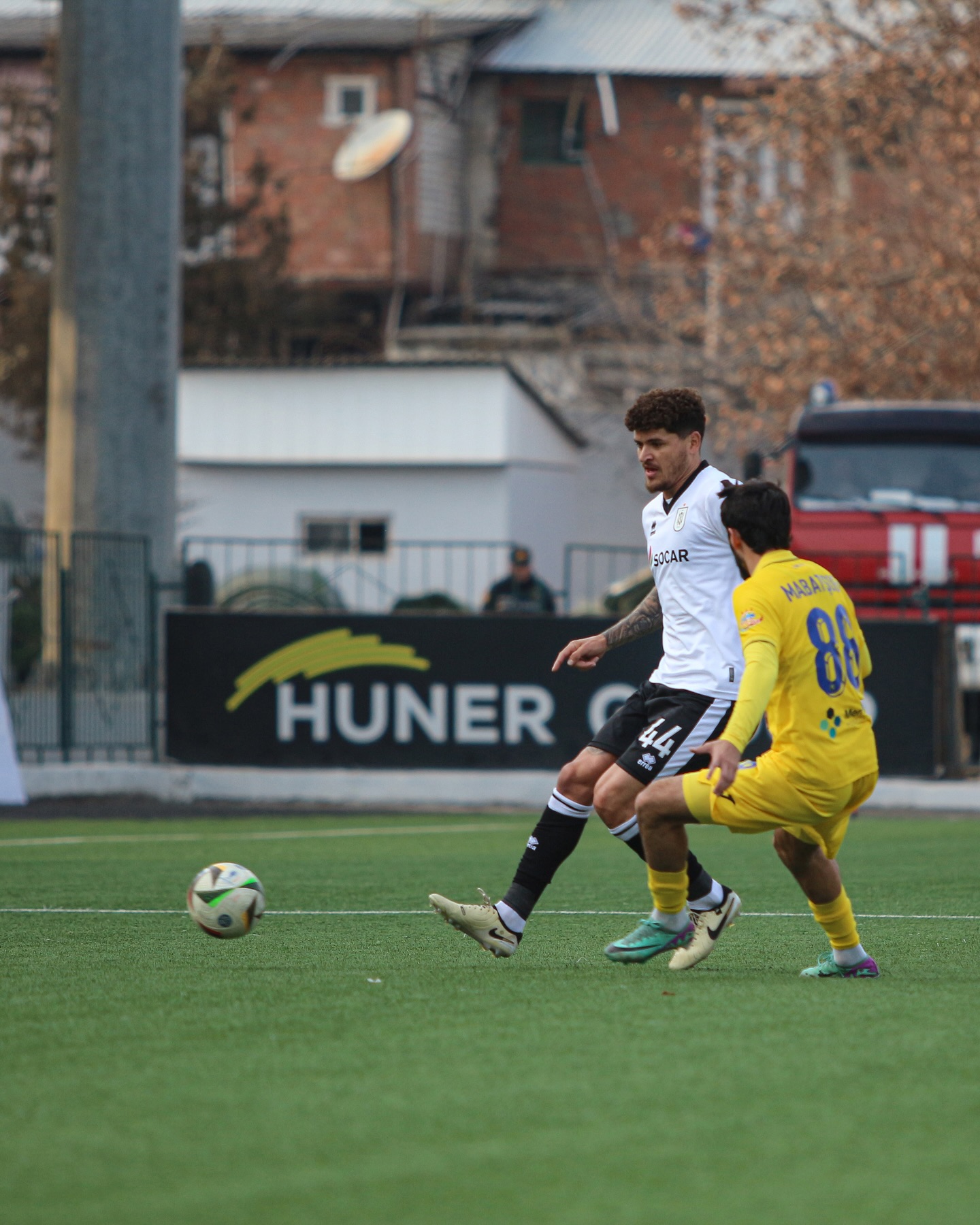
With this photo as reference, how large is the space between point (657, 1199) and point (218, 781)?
12.3 meters

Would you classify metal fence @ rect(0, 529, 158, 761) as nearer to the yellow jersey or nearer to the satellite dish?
the yellow jersey

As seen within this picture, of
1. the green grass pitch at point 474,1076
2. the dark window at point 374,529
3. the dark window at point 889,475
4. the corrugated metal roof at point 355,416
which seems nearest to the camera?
the green grass pitch at point 474,1076

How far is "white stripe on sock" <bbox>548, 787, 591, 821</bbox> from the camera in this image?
21.6 ft

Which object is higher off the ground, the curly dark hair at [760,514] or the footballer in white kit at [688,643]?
the curly dark hair at [760,514]

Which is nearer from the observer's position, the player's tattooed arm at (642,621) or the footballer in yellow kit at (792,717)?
the footballer in yellow kit at (792,717)

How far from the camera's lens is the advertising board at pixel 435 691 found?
1520cm

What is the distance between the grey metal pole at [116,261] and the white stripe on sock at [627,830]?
11994 millimetres

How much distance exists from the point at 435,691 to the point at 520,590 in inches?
76.4

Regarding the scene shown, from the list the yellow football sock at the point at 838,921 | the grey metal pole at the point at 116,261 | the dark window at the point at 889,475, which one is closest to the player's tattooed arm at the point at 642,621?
the yellow football sock at the point at 838,921

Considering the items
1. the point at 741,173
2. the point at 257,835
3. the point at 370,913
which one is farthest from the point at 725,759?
the point at 741,173

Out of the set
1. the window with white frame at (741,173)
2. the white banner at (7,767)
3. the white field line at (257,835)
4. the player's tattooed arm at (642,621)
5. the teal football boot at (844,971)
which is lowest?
the white field line at (257,835)

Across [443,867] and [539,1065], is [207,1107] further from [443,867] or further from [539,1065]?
[443,867]

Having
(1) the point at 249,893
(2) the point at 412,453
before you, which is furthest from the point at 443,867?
(2) the point at 412,453

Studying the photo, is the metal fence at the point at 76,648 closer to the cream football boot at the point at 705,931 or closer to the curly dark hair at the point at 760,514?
the cream football boot at the point at 705,931
